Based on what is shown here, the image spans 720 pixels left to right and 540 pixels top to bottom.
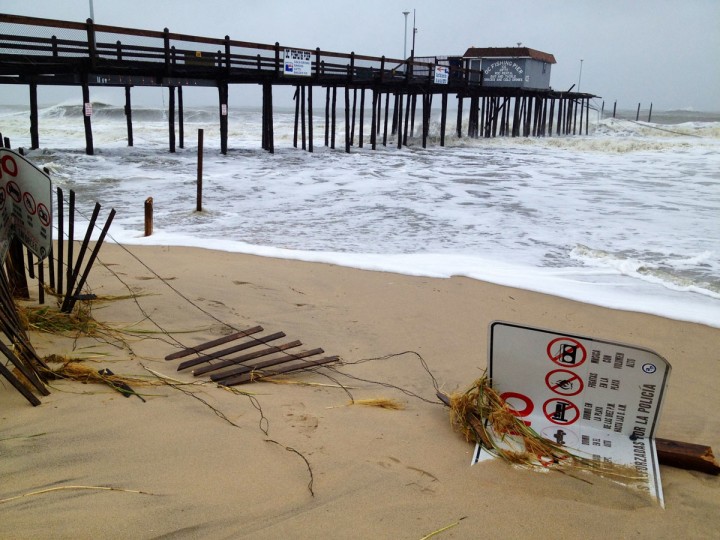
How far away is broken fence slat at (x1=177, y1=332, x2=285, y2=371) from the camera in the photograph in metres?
4.12

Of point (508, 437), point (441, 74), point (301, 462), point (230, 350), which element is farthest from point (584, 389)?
point (441, 74)

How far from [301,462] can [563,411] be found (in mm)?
1460

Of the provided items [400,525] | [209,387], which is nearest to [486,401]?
[400,525]

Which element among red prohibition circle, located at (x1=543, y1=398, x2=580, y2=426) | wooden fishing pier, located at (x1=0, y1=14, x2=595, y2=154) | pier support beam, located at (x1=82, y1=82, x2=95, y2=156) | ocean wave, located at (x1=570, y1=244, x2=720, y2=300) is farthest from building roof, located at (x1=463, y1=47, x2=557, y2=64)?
red prohibition circle, located at (x1=543, y1=398, x2=580, y2=426)

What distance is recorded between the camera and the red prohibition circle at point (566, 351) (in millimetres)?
3234

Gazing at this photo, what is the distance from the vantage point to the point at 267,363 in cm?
421

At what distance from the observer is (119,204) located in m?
12.8

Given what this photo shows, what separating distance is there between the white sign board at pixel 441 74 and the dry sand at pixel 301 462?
26.8 metres

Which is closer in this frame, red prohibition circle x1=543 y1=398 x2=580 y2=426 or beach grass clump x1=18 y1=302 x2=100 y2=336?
red prohibition circle x1=543 y1=398 x2=580 y2=426

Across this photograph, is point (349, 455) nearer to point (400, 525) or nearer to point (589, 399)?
point (400, 525)

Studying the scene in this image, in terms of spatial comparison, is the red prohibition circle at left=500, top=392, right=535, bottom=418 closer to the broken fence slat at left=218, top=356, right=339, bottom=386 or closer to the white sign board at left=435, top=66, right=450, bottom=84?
the broken fence slat at left=218, top=356, right=339, bottom=386

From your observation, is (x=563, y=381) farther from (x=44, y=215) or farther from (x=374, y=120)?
(x=374, y=120)

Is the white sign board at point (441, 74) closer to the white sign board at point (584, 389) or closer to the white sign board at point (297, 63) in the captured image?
the white sign board at point (297, 63)

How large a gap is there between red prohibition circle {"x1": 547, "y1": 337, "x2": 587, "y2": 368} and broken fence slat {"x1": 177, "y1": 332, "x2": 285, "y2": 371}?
2.18m
